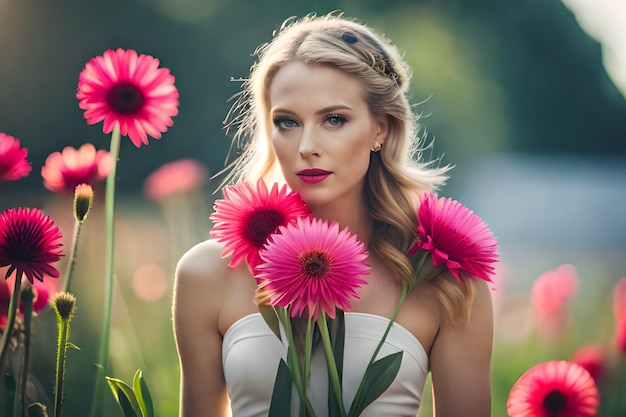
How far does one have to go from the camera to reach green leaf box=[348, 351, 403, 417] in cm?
79

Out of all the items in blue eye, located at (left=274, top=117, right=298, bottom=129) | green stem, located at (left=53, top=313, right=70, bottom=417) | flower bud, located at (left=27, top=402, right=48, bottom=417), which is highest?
blue eye, located at (left=274, top=117, right=298, bottom=129)

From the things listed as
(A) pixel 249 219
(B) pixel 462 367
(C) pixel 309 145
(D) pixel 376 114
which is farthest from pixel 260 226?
(B) pixel 462 367

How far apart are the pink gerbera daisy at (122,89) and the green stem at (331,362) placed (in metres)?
0.34

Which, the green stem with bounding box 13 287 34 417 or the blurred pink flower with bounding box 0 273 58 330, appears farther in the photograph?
the blurred pink flower with bounding box 0 273 58 330

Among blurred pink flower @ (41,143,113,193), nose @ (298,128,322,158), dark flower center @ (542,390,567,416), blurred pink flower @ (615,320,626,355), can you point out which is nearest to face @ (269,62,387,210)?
nose @ (298,128,322,158)

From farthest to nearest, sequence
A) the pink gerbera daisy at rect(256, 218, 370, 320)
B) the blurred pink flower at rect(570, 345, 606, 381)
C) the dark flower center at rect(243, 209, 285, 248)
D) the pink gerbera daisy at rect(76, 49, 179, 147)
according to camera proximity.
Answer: the blurred pink flower at rect(570, 345, 606, 381)
the pink gerbera daisy at rect(76, 49, 179, 147)
the dark flower center at rect(243, 209, 285, 248)
the pink gerbera daisy at rect(256, 218, 370, 320)

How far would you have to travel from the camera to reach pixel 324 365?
2.80 ft

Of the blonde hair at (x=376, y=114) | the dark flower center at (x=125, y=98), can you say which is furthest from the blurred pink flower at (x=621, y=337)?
the dark flower center at (x=125, y=98)

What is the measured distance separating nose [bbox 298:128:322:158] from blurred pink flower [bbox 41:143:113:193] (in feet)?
0.87

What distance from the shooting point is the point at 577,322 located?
107 centimetres

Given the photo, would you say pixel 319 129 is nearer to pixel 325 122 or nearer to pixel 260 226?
pixel 325 122

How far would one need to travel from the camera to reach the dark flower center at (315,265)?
68cm

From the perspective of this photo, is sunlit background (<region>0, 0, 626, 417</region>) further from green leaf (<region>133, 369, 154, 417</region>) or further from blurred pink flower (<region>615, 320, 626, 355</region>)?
green leaf (<region>133, 369, 154, 417</region>)

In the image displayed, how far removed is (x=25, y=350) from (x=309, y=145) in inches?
15.4
